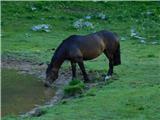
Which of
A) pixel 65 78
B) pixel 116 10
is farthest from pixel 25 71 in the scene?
pixel 116 10

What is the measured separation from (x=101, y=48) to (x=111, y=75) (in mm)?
841

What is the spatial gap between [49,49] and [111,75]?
6.37 m

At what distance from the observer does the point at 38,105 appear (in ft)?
43.4

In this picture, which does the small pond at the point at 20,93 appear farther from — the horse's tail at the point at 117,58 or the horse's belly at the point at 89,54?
the horse's tail at the point at 117,58

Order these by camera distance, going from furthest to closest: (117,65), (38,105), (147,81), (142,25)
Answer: (142,25)
(117,65)
(147,81)
(38,105)

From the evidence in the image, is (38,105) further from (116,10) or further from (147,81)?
(116,10)

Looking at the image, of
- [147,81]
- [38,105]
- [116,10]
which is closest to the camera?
[38,105]

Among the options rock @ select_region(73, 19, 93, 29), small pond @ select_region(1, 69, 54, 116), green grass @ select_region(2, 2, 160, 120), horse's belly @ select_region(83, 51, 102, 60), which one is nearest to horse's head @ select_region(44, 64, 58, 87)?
small pond @ select_region(1, 69, 54, 116)

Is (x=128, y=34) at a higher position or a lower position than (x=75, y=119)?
lower

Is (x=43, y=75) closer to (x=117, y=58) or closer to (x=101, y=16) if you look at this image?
(x=117, y=58)

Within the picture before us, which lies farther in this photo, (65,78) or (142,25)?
(142,25)

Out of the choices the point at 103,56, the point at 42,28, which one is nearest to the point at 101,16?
the point at 42,28

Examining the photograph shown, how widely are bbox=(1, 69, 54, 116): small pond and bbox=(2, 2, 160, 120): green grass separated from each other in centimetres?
114

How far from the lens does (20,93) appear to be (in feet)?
47.5
